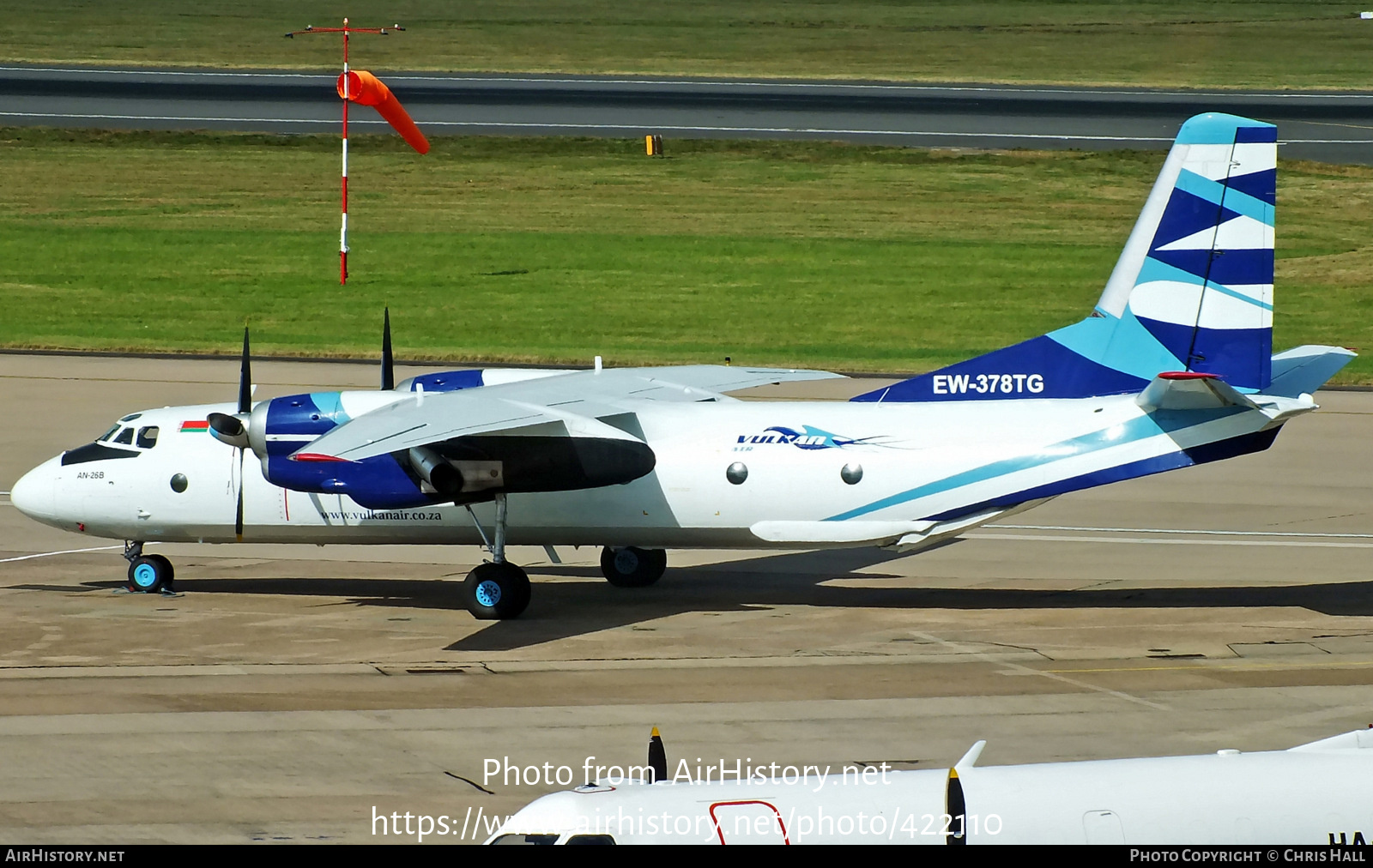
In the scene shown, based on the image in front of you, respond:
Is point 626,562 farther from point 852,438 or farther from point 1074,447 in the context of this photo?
point 1074,447

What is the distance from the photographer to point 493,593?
2288 cm

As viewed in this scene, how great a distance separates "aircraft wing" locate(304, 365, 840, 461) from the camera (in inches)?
808

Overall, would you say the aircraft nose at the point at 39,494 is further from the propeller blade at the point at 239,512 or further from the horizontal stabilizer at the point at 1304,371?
the horizontal stabilizer at the point at 1304,371

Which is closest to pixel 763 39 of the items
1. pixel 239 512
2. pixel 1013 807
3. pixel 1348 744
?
pixel 239 512

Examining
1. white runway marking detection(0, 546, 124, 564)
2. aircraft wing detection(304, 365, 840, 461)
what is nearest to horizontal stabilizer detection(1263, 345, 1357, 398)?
aircraft wing detection(304, 365, 840, 461)

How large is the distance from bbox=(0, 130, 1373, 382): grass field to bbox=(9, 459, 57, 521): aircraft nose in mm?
19266

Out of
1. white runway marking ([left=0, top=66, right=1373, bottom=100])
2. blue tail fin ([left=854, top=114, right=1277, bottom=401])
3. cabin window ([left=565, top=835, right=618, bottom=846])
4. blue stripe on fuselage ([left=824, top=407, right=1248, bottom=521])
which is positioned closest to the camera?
cabin window ([left=565, top=835, right=618, bottom=846])

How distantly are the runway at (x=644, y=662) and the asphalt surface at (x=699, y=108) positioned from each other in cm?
4244

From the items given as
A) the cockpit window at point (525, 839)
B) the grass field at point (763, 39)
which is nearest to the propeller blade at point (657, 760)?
the cockpit window at point (525, 839)

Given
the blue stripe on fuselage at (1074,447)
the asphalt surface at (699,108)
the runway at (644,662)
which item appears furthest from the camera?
the asphalt surface at (699,108)

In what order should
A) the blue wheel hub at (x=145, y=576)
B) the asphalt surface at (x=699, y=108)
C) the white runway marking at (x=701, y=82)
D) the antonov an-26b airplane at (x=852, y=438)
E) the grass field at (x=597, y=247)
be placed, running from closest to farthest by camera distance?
the antonov an-26b airplane at (x=852, y=438) → the blue wheel hub at (x=145, y=576) → the grass field at (x=597, y=247) → the asphalt surface at (x=699, y=108) → the white runway marking at (x=701, y=82)

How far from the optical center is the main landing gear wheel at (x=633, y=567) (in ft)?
83.1

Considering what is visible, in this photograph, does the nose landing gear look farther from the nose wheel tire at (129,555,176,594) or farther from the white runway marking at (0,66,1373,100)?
the white runway marking at (0,66,1373,100)
